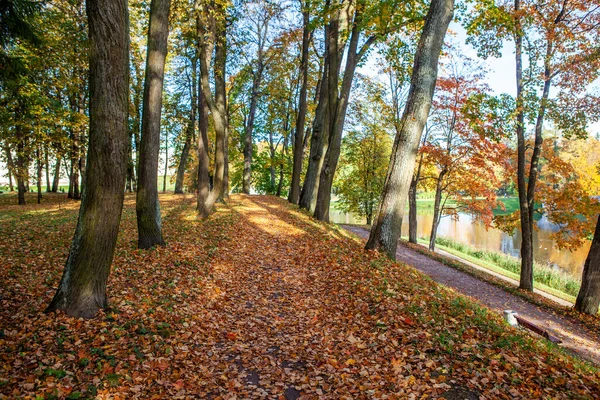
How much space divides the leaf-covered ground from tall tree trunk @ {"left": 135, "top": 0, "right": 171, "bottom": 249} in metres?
0.68

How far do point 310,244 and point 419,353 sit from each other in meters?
6.39

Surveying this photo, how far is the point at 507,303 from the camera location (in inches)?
454

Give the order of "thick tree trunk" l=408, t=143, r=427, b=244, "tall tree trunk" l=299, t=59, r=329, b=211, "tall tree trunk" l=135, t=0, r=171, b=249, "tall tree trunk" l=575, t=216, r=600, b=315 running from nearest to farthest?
"tall tree trunk" l=135, t=0, r=171, b=249, "tall tree trunk" l=575, t=216, r=600, b=315, "tall tree trunk" l=299, t=59, r=329, b=211, "thick tree trunk" l=408, t=143, r=427, b=244

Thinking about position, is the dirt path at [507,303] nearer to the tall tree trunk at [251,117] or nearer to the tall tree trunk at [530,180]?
the tall tree trunk at [530,180]

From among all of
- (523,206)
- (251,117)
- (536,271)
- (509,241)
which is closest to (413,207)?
(536,271)

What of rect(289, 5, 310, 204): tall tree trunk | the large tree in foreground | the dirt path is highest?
rect(289, 5, 310, 204): tall tree trunk

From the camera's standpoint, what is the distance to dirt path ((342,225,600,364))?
832 centimetres

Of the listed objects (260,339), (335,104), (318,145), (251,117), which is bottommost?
(260,339)

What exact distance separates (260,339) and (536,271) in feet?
63.8

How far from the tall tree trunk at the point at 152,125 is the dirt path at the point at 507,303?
10.1 metres

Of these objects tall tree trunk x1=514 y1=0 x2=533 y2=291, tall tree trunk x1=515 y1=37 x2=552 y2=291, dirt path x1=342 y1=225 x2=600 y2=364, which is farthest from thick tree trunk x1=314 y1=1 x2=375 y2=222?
tall tree trunk x1=515 y1=37 x2=552 y2=291

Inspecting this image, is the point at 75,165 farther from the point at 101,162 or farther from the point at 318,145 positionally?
the point at 101,162

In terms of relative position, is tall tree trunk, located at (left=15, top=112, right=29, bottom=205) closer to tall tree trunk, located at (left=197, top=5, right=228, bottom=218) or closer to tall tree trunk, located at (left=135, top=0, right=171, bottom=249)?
tall tree trunk, located at (left=197, top=5, right=228, bottom=218)

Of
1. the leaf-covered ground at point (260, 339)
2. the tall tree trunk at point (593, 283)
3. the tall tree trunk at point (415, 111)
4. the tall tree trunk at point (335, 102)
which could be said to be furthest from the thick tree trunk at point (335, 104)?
the tall tree trunk at point (593, 283)
